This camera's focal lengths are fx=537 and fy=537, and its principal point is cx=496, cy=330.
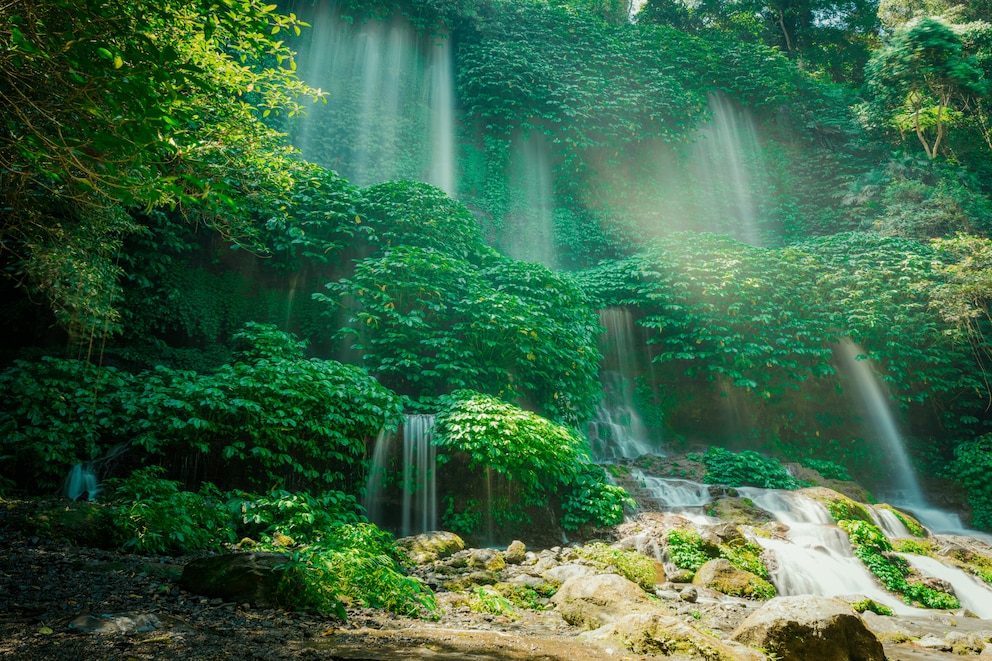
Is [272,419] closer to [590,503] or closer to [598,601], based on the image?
[598,601]

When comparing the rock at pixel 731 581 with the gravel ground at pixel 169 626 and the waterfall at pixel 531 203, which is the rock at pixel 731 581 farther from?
the waterfall at pixel 531 203

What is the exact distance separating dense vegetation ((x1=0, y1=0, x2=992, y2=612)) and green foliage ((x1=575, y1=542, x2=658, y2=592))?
31.7 inches

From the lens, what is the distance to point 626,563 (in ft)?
23.7

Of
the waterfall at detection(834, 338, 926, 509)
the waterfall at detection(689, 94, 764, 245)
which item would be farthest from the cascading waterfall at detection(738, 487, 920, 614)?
the waterfall at detection(689, 94, 764, 245)

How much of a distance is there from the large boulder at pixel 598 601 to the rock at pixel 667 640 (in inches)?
22.2

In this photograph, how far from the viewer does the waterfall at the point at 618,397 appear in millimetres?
14844

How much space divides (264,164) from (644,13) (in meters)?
27.5

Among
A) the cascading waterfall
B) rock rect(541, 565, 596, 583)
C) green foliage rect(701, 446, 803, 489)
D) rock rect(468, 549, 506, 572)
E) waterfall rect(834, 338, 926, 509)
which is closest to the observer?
rock rect(541, 565, 596, 583)

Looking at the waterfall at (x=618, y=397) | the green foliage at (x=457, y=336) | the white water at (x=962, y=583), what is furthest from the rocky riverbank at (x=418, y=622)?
the waterfall at (x=618, y=397)

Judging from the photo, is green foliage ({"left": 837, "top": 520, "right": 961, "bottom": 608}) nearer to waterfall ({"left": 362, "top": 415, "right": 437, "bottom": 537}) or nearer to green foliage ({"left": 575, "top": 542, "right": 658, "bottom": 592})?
green foliage ({"left": 575, "top": 542, "right": 658, "bottom": 592})

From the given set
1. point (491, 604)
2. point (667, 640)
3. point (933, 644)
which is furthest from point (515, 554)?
point (933, 644)

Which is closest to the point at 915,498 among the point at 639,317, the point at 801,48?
the point at 639,317

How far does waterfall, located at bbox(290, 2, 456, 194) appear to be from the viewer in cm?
1898

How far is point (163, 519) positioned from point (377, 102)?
61.4 ft
